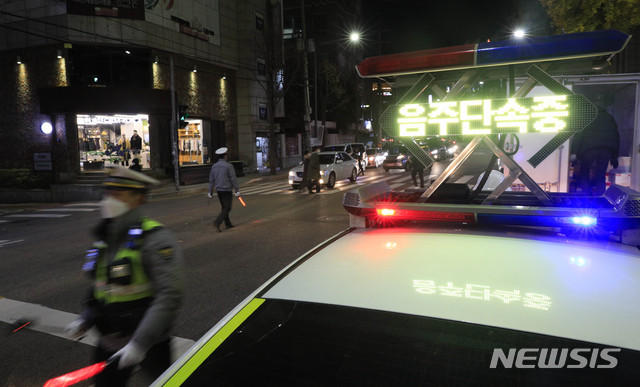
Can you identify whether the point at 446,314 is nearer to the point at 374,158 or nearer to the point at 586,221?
the point at 586,221

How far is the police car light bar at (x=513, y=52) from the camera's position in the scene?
250 cm

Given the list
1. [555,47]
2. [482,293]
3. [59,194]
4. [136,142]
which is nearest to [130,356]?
[482,293]

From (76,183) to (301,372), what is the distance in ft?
79.3

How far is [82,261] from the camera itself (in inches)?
313

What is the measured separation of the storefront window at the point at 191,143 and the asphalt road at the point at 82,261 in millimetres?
12226

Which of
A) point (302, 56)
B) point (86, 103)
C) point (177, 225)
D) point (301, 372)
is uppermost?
point (302, 56)

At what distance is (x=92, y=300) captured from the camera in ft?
9.06

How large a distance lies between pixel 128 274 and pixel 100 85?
23435 mm

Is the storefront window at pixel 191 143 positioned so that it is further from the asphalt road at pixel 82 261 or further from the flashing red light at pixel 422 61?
the flashing red light at pixel 422 61

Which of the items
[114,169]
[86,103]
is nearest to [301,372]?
[114,169]

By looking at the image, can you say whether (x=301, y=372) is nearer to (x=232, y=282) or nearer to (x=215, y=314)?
(x=215, y=314)

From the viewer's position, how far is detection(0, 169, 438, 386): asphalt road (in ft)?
14.4

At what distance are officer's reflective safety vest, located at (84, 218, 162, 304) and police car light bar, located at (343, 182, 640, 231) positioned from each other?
4.28 feet

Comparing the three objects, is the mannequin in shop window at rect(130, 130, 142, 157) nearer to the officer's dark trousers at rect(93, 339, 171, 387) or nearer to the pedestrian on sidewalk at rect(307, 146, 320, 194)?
the pedestrian on sidewalk at rect(307, 146, 320, 194)
